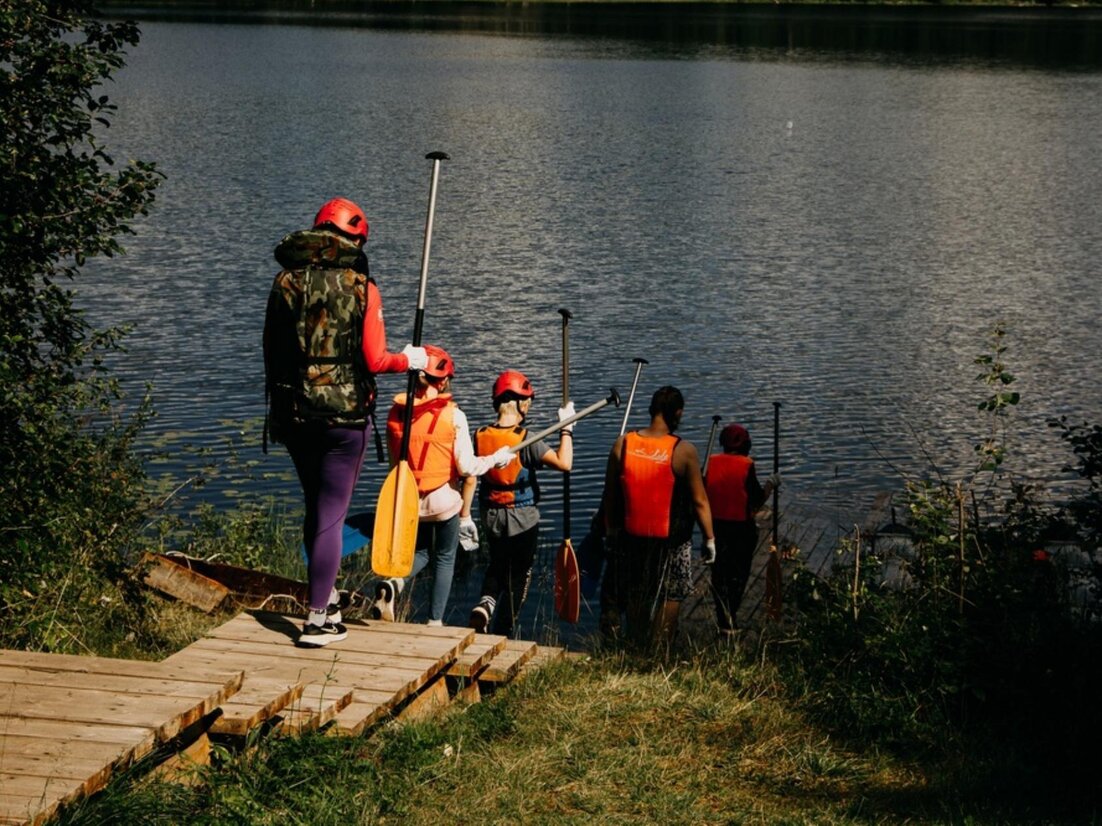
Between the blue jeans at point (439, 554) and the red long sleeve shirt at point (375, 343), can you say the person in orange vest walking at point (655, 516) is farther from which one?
the red long sleeve shirt at point (375, 343)

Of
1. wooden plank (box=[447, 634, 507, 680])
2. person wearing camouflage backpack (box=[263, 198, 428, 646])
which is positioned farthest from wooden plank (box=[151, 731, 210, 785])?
wooden plank (box=[447, 634, 507, 680])

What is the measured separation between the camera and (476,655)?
789cm

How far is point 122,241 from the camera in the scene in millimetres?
29844

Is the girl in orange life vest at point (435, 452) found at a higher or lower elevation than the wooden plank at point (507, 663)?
higher

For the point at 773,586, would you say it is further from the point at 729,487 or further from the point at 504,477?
the point at 504,477

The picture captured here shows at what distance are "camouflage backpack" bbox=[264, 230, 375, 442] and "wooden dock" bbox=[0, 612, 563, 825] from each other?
1088 millimetres

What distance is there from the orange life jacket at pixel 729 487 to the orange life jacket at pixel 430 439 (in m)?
2.66

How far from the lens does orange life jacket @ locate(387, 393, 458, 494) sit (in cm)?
911

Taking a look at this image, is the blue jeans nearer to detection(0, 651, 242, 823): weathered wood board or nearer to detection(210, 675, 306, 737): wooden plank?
detection(210, 675, 306, 737): wooden plank

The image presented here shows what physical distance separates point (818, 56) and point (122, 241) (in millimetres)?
60271

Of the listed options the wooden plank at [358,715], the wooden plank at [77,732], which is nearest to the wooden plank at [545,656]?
the wooden plank at [358,715]

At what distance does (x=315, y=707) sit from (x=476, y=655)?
154 cm

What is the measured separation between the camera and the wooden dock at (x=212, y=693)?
5395 mm

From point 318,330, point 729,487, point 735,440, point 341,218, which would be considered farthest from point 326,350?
point 735,440
